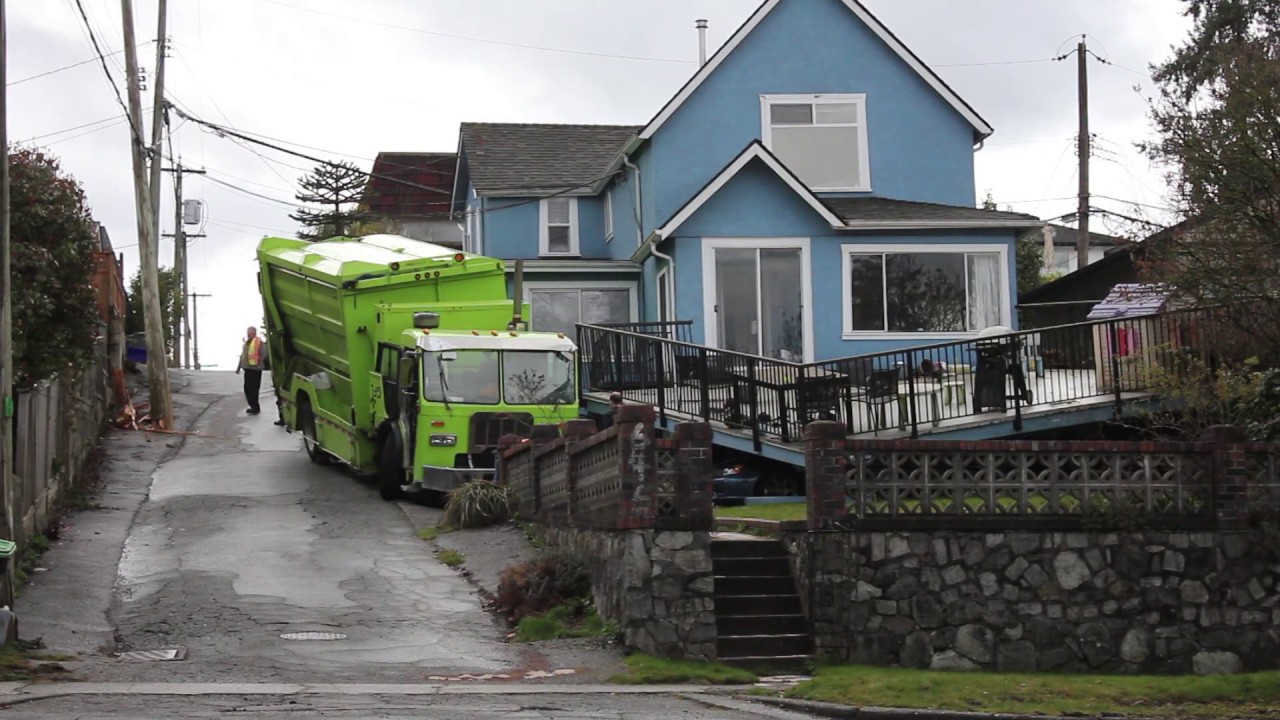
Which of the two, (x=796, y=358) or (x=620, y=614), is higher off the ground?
(x=796, y=358)

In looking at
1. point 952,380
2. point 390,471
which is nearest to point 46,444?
point 390,471

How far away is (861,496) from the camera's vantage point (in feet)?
49.5

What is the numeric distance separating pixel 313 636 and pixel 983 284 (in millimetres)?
17245

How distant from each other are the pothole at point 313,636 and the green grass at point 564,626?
1664 mm

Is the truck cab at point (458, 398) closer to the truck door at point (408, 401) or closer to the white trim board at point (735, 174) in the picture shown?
the truck door at point (408, 401)

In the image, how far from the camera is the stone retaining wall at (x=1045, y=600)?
14.8 m

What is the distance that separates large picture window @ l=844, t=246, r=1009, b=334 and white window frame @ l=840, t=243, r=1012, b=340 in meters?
0.02

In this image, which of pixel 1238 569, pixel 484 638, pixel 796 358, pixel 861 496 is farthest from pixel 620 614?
pixel 796 358

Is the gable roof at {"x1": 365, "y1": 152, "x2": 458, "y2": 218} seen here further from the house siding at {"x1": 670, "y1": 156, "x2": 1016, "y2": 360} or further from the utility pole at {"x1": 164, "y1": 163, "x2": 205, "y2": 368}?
the house siding at {"x1": 670, "y1": 156, "x2": 1016, "y2": 360}

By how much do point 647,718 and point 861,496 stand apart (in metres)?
4.18

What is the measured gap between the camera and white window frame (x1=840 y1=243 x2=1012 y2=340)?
2883 centimetres

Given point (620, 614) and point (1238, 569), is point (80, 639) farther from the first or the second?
point (1238, 569)

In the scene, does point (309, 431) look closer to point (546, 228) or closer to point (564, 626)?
point (546, 228)

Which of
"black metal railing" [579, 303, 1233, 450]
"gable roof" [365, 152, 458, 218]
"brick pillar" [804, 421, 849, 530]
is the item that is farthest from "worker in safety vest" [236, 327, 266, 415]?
"gable roof" [365, 152, 458, 218]
